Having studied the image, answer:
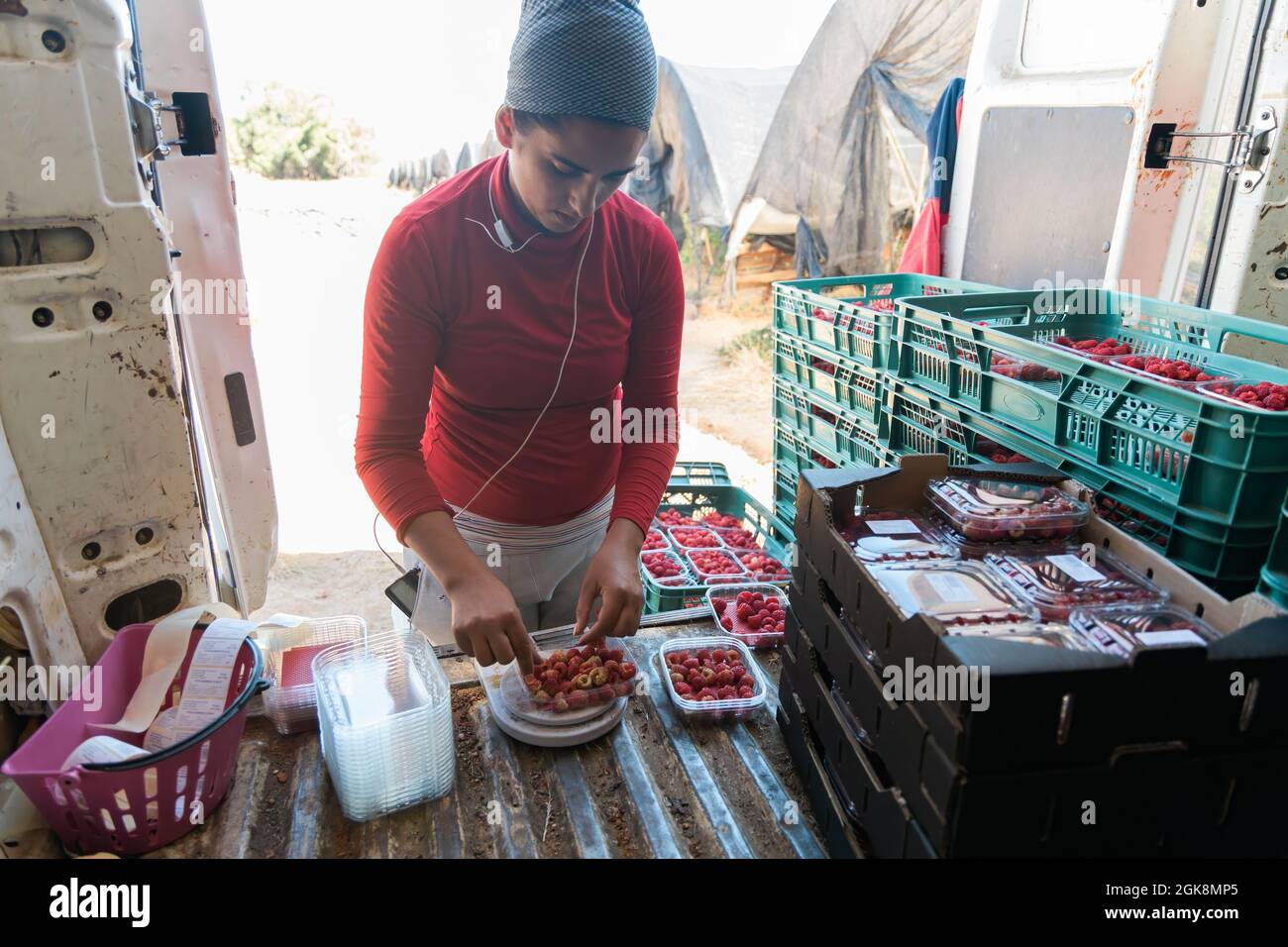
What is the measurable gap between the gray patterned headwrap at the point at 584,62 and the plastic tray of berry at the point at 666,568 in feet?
7.32

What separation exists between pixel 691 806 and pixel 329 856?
640mm

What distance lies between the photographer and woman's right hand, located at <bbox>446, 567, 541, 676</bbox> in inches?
67.9

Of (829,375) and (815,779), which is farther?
(829,375)

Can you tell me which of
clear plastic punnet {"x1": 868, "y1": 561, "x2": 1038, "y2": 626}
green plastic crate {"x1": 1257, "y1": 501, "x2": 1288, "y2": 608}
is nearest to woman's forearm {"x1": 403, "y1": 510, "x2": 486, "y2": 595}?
clear plastic punnet {"x1": 868, "y1": 561, "x2": 1038, "y2": 626}

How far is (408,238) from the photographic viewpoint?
1.89 metres

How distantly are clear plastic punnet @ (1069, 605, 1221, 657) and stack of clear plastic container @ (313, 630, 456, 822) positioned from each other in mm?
1118

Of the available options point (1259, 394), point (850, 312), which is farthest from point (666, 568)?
point (1259, 394)

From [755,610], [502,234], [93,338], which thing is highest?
[502,234]

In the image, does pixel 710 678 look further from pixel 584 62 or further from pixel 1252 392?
pixel 1252 392

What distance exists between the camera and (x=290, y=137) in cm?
2709

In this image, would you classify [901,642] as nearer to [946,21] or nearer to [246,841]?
[246,841]

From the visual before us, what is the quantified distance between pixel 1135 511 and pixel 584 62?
1557mm

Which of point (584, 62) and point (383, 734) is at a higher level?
point (584, 62)

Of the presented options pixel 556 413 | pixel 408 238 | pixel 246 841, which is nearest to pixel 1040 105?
pixel 556 413
